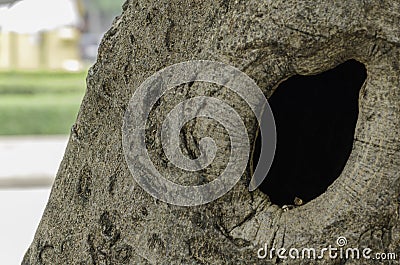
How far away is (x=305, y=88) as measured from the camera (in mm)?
1360

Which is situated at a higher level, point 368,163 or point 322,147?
point 322,147

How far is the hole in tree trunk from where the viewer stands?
1296mm

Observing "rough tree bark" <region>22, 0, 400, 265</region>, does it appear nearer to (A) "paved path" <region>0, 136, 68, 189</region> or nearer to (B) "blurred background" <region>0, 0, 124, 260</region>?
(B) "blurred background" <region>0, 0, 124, 260</region>

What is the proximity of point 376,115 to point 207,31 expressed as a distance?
246 millimetres

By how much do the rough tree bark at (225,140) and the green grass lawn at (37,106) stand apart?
7.45 metres

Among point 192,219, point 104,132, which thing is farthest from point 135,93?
point 192,219

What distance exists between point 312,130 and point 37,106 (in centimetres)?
742

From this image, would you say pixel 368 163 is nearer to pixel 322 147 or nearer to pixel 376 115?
pixel 376 115

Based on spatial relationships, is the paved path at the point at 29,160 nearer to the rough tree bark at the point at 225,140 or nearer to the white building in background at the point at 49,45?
the white building in background at the point at 49,45

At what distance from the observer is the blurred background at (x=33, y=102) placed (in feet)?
19.5
